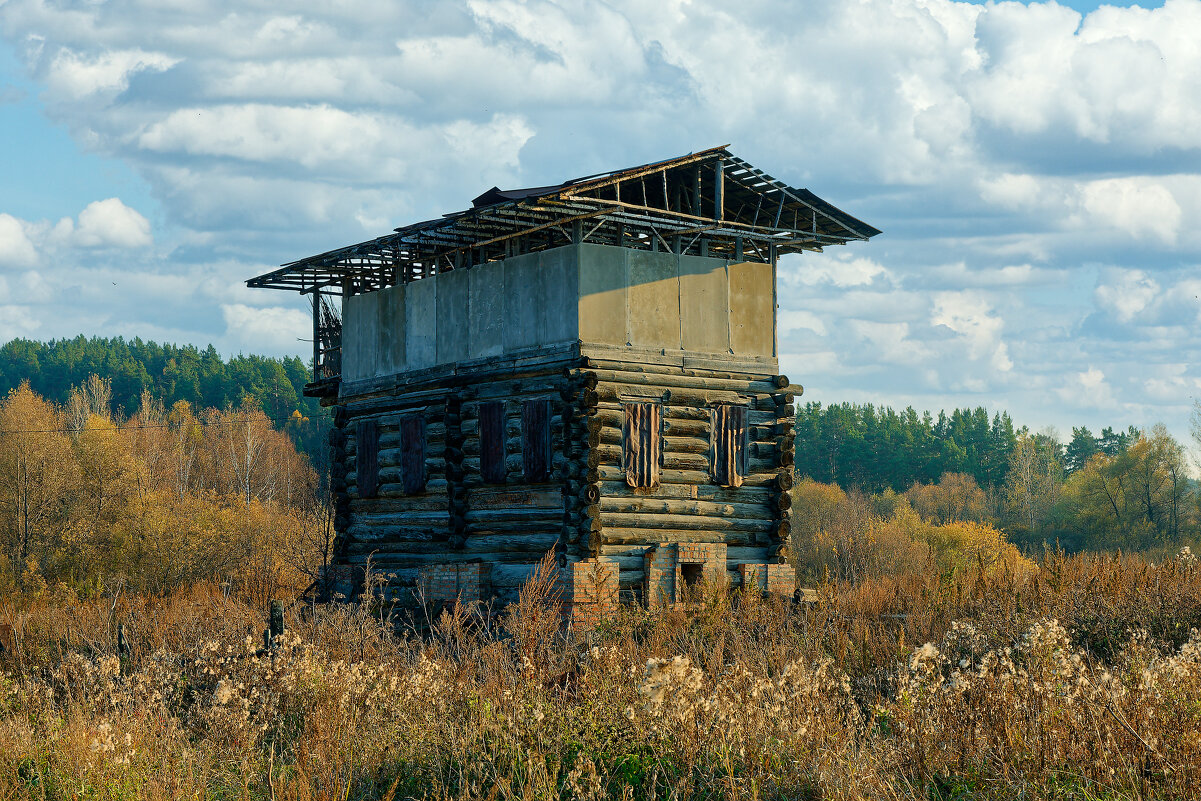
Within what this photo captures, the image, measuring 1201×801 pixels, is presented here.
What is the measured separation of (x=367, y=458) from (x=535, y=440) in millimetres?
5464

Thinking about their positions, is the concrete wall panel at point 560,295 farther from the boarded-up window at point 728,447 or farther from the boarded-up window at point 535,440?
the boarded-up window at point 728,447

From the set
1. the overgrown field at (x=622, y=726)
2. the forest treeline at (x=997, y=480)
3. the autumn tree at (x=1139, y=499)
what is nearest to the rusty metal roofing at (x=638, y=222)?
the overgrown field at (x=622, y=726)

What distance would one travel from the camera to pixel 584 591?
1902cm

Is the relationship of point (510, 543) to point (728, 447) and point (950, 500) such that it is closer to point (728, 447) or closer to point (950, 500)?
point (728, 447)

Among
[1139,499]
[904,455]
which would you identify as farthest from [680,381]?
[904,455]

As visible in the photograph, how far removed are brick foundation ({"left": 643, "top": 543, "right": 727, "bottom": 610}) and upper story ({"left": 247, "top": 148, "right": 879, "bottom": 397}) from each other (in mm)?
3414

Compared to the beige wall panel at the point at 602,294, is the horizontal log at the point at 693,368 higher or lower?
lower

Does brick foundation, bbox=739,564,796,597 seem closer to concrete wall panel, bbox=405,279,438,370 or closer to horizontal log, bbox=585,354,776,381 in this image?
horizontal log, bbox=585,354,776,381

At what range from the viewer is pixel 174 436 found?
79.4 m

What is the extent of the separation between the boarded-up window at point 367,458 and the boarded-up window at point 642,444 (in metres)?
6.39

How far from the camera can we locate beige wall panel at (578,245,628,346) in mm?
19812

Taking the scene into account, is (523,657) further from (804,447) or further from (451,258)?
(804,447)

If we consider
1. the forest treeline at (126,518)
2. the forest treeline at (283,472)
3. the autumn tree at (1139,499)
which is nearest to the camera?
the forest treeline at (126,518)

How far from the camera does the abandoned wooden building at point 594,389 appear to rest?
64.9 ft
